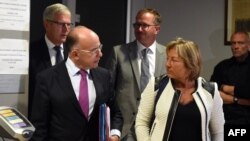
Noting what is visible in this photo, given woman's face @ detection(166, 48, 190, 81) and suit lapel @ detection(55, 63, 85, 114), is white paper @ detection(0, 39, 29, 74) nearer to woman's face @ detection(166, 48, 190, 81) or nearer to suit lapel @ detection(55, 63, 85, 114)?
suit lapel @ detection(55, 63, 85, 114)

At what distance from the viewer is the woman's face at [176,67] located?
6.28ft

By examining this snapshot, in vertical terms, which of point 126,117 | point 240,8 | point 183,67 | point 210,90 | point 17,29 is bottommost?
point 126,117

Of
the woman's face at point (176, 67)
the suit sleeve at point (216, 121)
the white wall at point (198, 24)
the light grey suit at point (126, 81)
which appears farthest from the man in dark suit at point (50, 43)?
the white wall at point (198, 24)

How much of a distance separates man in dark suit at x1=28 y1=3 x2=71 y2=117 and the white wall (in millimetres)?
2204

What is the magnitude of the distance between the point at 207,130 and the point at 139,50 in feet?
2.78

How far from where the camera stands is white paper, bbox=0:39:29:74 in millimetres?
2186

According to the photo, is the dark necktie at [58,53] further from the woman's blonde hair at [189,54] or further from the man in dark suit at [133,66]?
the woman's blonde hair at [189,54]

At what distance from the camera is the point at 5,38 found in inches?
86.5

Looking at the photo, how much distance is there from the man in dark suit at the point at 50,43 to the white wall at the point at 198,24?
2.20 metres

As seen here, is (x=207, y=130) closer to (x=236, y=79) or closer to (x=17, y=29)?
(x=17, y=29)

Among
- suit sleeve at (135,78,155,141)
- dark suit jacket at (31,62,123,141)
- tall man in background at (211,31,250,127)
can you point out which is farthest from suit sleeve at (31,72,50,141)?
tall man in background at (211,31,250,127)

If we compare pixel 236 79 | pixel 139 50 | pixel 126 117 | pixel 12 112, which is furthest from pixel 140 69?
pixel 236 79

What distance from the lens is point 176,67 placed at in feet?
6.31

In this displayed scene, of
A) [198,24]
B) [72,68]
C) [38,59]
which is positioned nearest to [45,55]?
[38,59]
